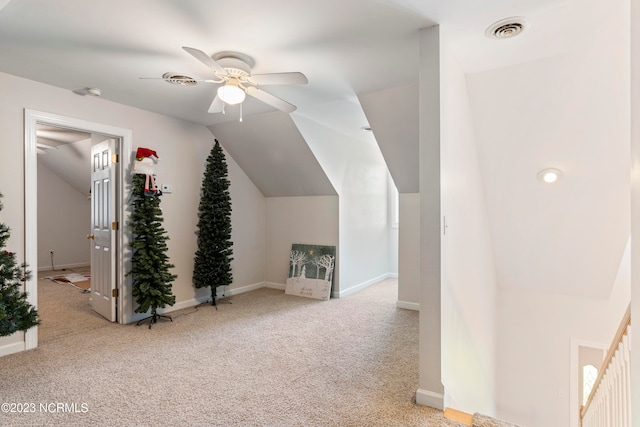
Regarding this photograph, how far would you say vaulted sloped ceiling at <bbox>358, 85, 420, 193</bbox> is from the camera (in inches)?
137

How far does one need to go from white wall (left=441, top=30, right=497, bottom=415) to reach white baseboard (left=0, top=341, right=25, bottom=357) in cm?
350

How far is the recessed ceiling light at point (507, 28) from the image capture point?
2168mm

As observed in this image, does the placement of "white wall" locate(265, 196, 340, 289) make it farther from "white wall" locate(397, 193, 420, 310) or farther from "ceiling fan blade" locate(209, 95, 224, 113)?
"ceiling fan blade" locate(209, 95, 224, 113)

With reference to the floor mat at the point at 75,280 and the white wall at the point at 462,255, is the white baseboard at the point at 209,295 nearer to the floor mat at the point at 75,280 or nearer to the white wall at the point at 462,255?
the floor mat at the point at 75,280

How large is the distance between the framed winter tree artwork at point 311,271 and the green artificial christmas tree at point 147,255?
1873 millimetres

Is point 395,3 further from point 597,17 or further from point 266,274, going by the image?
point 266,274

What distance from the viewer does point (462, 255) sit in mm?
2859

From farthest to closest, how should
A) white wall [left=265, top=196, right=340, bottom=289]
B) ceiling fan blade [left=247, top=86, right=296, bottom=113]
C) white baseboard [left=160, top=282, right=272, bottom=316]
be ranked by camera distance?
white wall [left=265, top=196, right=340, bottom=289]
white baseboard [left=160, top=282, right=272, bottom=316]
ceiling fan blade [left=247, top=86, right=296, bottom=113]

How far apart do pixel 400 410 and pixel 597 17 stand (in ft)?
8.84

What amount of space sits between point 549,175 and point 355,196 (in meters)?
2.74

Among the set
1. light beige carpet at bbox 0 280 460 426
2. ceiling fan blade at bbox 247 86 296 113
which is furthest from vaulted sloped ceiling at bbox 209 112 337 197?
light beige carpet at bbox 0 280 460 426

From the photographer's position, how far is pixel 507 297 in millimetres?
4734

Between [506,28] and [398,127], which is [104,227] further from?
[506,28]

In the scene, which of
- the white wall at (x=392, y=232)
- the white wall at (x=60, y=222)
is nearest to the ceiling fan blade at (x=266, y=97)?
the white wall at (x=392, y=232)
